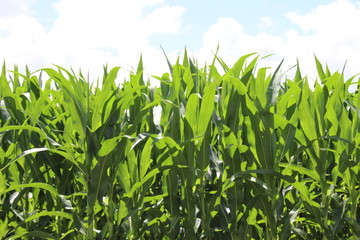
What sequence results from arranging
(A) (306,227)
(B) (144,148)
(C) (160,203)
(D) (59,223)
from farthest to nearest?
(A) (306,227) → (D) (59,223) → (C) (160,203) → (B) (144,148)

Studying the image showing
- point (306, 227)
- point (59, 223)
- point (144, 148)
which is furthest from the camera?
point (306, 227)

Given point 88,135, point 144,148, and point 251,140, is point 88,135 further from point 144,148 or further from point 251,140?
point 251,140

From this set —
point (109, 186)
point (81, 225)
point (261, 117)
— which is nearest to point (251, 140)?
point (261, 117)

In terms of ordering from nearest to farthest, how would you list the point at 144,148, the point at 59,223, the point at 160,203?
the point at 144,148
the point at 160,203
the point at 59,223

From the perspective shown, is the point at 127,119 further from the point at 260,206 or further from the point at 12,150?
the point at 260,206

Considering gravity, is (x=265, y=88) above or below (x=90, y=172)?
above

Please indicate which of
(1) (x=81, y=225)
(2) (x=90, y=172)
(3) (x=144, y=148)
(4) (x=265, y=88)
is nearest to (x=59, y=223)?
(1) (x=81, y=225)

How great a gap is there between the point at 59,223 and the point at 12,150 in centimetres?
38

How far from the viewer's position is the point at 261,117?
180 cm

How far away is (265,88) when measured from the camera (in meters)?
1.90

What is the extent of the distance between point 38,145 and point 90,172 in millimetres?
464

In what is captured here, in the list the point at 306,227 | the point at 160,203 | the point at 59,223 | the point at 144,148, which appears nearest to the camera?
the point at 144,148

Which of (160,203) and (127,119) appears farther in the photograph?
(127,119)

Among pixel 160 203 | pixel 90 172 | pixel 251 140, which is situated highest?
pixel 251 140
